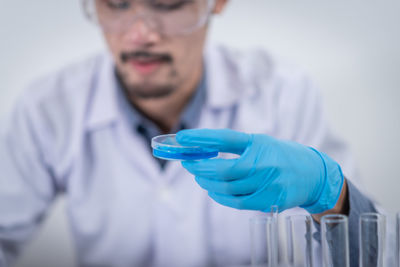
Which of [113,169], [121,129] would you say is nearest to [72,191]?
[113,169]

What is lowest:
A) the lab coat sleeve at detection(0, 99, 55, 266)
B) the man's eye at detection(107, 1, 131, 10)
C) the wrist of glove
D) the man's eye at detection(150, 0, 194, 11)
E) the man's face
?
the lab coat sleeve at detection(0, 99, 55, 266)

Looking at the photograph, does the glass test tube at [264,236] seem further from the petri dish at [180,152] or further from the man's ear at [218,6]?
the man's ear at [218,6]

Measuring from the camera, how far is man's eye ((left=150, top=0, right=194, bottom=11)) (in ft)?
5.22

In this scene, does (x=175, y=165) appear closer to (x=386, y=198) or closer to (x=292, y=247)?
(x=292, y=247)

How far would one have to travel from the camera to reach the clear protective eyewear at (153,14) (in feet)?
5.25

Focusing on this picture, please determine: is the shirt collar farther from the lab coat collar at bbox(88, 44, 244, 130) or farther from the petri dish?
the petri dish

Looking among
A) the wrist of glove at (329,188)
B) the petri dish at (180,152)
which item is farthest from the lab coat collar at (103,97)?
the wrist of glove at (329,188)

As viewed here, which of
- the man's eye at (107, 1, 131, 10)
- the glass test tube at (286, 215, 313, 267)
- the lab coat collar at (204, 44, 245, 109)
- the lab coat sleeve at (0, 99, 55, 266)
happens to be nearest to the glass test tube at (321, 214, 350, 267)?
the glass test tube at (286, 215, 313, 267)

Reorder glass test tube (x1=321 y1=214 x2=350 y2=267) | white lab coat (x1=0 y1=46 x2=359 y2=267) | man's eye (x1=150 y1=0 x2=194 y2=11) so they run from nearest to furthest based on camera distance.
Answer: glass test tube (x1=321 y1=214 x2=350 y2=267), man's eye (x1=150 y1=0 x2=194 y2=11), white lab coat (x1=0 y1=46 x2=359 y2=267)

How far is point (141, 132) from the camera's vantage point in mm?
1813

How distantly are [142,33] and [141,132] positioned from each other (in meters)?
0.40

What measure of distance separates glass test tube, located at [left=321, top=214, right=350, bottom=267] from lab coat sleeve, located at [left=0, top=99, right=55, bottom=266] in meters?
1.27

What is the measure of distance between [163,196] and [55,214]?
688 millimetres

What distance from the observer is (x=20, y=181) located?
1780 mm
